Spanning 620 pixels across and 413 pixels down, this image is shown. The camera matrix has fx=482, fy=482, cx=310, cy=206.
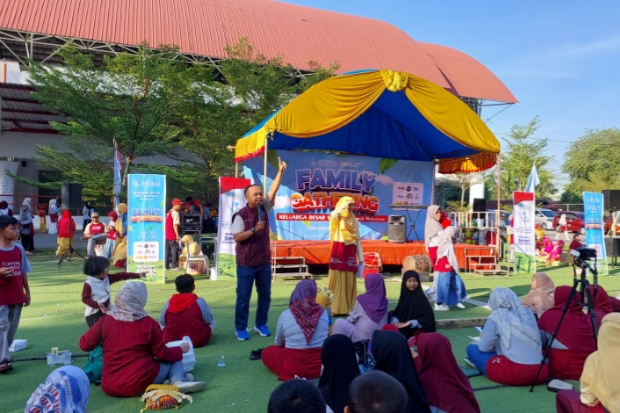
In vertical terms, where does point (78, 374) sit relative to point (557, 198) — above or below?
below

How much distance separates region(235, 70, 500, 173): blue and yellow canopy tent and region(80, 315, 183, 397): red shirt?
5.85 meters

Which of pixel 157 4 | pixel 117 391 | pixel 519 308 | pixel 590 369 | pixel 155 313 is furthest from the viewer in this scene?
pixel 157 4

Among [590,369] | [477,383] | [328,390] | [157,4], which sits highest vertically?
[157,4]

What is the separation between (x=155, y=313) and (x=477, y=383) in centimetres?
424

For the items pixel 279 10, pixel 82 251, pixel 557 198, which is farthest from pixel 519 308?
pixel 557 198

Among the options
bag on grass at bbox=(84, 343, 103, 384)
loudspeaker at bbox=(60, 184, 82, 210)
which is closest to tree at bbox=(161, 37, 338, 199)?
loudspeaker at bbox=(60, 184, 82, 210)

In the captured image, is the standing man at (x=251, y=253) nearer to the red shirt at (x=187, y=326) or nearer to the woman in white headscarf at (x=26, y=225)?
the red shirt at (x=187, y=326)

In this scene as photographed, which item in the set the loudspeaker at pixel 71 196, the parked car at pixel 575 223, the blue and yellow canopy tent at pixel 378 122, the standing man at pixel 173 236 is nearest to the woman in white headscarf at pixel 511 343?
the blue and yellow canopy tent at pixel 378 122

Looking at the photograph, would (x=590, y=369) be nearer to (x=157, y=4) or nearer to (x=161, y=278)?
(x=161, y=278)

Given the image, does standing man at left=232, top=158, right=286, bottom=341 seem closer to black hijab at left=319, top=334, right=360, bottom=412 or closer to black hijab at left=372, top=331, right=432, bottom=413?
black hijab at left=319, top=334, right=360, bottom=412

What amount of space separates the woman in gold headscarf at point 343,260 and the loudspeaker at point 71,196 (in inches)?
301

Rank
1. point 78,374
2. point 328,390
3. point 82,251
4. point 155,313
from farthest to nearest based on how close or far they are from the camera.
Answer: point 82,251
point 155,313
point 328,390
point 78,374

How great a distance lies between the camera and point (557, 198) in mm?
42656

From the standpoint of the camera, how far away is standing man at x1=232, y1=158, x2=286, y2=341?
5.05 meters
